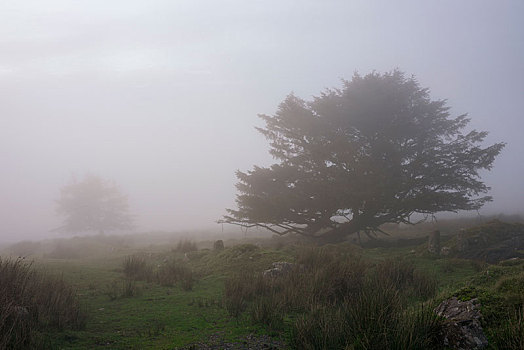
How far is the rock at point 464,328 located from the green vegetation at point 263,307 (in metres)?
0.09

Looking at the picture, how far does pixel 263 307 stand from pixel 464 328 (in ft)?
10.7

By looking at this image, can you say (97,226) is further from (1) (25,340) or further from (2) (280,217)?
(1) (25,340)

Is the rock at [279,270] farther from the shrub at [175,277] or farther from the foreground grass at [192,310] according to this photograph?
the shrub at [175,277]

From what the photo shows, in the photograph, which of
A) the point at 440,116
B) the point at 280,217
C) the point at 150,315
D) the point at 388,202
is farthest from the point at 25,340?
the point at 440,116

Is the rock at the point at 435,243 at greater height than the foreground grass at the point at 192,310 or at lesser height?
greater

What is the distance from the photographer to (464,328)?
375 centimetres

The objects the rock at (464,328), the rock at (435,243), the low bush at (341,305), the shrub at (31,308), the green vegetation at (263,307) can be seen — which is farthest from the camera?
the rock at (435,243)

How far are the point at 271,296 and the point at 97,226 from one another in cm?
4665

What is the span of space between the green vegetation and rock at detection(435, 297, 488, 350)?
3.7 inches

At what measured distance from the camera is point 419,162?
703 inches

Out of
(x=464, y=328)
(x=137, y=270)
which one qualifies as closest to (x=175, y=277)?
(x=137, y=270)

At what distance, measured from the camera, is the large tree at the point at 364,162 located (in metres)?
17.7

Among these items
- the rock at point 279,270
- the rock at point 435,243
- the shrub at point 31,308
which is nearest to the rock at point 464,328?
the shrub at point 31,308

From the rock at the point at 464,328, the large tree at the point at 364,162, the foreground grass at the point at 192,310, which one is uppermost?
the large tree at the point at 364,162
